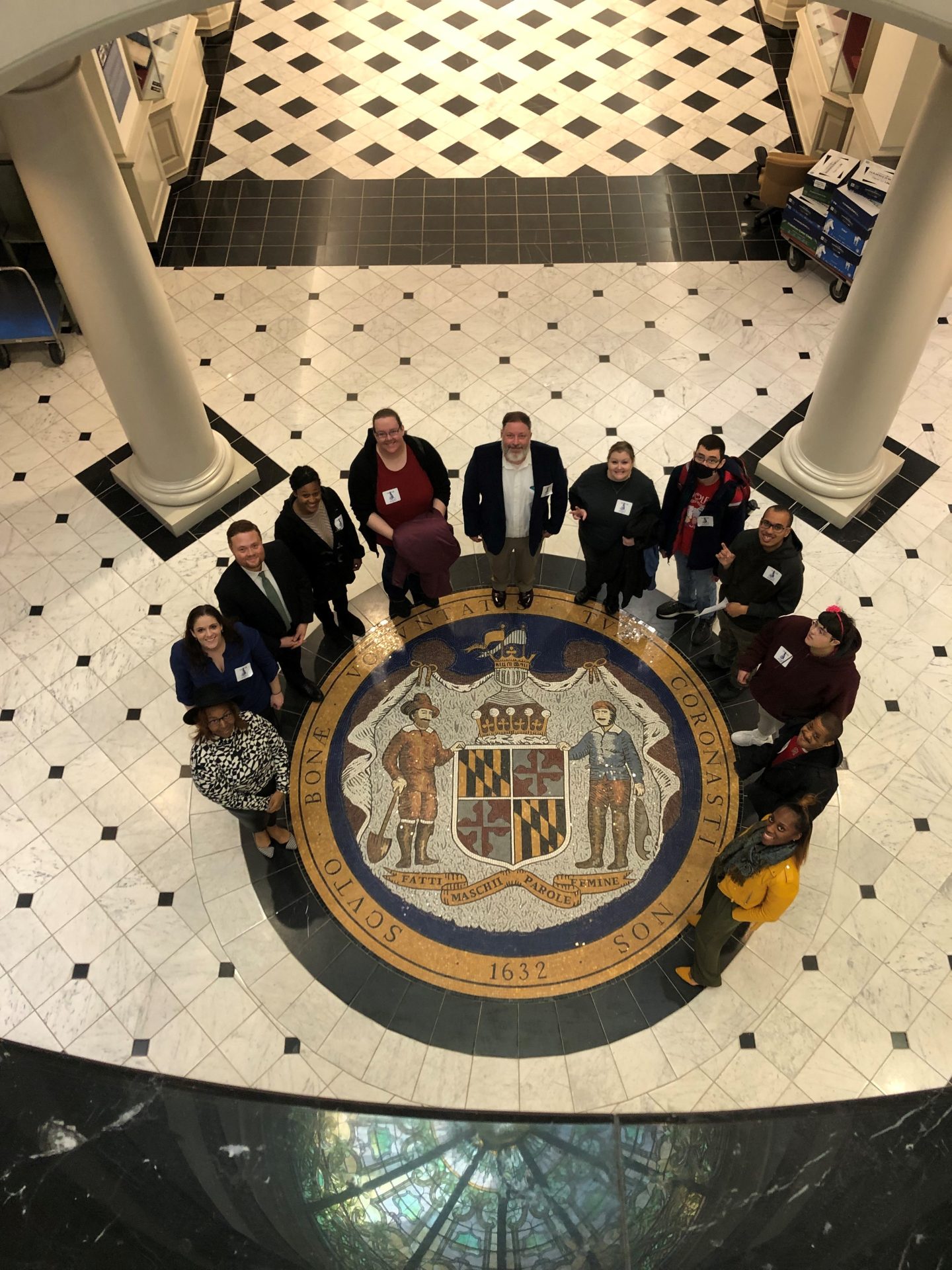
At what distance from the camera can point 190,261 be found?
909cm

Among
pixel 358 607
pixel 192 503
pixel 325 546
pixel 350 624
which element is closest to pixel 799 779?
pixel 325 546

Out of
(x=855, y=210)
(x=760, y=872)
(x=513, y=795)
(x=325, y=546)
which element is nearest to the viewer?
(x=760, y=872)

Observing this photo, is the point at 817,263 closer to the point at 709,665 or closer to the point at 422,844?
the point at 709,665

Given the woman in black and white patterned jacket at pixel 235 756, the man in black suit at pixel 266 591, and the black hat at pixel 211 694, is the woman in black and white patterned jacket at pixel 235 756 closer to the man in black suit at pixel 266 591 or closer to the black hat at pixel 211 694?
the black hat at pixel 211 694

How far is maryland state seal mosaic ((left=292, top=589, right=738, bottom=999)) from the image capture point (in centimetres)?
557

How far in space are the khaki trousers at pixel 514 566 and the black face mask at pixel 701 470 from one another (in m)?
1.12

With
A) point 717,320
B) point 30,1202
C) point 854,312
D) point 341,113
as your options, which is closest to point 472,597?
point 854,312

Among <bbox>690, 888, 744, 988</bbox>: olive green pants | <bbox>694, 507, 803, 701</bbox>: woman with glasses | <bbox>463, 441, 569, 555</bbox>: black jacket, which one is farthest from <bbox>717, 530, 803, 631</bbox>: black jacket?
<bbox>690, 888, 744, 988</bbox>: olive green pants

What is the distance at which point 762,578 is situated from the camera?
5434mm

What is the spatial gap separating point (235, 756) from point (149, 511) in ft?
10.9

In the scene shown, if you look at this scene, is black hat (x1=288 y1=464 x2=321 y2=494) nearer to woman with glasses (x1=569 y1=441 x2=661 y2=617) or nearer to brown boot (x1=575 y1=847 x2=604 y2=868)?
woman with glasses (x1=569 y1=441 x2=661 y2=617)

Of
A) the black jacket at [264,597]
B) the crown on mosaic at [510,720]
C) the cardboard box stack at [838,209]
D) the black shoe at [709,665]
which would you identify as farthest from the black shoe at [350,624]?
the cardboard box stack at [838,209]

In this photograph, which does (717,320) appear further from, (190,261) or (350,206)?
(190,261)

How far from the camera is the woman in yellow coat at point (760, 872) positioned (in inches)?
164
